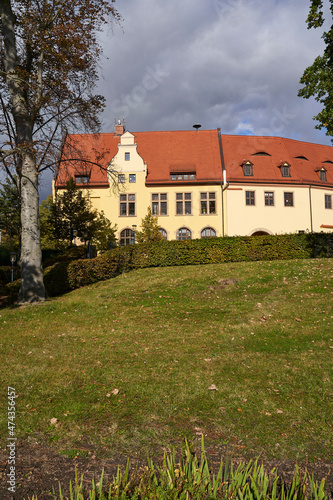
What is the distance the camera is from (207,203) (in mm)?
38188

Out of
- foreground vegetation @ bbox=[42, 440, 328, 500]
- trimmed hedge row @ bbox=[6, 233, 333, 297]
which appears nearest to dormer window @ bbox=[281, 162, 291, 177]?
trimmed hedge row @ bbox=[6, 233, 333, 297]

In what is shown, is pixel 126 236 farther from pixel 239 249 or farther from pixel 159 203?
pixel 239 249

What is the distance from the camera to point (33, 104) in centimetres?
1419

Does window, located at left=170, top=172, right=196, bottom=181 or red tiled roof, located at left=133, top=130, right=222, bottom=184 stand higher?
red tiled roof, located at left=133, top=130, right=222, bottom=184

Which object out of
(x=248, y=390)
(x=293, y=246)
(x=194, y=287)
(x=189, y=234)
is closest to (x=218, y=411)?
(x=248, y=390)

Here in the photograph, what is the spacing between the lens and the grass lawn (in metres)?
4.66

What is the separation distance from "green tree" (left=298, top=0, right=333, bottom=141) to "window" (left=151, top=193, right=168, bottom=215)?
78.4 feet

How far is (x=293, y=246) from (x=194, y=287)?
10212mm

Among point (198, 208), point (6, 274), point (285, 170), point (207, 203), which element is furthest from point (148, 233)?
point (285, 170)

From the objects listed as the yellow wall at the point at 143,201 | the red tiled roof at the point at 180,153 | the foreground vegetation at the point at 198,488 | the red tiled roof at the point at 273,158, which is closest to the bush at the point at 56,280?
the foreground vegetation at the point at 198,488

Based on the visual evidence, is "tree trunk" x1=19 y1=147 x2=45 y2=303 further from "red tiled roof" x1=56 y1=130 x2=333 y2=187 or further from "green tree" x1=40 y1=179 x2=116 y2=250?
"red tiled roof" x1=56 y1=130 x2=333 y2=187

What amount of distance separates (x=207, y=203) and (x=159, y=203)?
5.19 m

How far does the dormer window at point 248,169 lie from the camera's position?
38625mm

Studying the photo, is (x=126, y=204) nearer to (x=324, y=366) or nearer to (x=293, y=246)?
(x=293, y=246)
